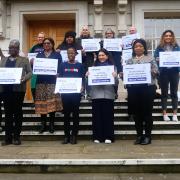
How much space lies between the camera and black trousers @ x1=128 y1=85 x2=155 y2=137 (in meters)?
7.46

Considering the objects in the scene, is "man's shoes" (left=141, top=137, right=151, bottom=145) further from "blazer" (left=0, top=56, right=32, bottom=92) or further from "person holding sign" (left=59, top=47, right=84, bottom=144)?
"blazer" (left=0, top=56, right=32, bottom=92)

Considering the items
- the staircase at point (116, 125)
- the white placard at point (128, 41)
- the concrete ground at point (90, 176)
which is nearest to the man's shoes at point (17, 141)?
the staircase at point (116, 125)

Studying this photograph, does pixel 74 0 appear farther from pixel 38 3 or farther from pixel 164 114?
pixel 164 114

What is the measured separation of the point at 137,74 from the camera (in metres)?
7.48

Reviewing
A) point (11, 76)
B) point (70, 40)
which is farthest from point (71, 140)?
point (70, 40)

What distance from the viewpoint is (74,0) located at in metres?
12.0

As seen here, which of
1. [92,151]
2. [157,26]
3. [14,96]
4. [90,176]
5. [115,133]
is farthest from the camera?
[157,26]

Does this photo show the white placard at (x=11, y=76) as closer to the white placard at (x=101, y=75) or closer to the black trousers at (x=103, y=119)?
the white placard at (x=101, y=75)

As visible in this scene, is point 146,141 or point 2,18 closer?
point 146,141

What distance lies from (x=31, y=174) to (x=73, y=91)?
232 centimetres

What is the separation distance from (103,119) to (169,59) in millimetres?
1966

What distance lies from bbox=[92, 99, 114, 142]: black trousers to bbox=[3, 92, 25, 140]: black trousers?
57.5 inches

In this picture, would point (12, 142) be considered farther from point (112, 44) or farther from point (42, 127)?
point (112, 44)

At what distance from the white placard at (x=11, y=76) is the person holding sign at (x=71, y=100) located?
847 millimetres
